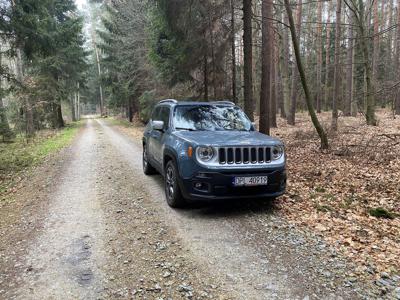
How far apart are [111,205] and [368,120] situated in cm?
1483

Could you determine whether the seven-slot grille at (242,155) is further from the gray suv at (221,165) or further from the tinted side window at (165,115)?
the tinted side window at (165,115)

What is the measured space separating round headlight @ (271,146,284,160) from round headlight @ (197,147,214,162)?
1.12 meters

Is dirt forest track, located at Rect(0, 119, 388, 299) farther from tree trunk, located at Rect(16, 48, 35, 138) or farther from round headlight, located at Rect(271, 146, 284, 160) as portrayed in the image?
tree trunk, located at Rect(16, 48, 35, 138)

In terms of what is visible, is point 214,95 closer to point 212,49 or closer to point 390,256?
point 212,49

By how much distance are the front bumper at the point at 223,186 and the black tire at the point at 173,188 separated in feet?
0.97

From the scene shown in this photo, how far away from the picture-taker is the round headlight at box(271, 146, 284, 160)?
6.01 metres

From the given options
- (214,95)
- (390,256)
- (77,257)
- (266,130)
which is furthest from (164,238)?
(214,95)

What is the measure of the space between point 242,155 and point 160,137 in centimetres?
256

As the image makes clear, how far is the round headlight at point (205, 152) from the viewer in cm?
569

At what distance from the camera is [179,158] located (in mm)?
5992

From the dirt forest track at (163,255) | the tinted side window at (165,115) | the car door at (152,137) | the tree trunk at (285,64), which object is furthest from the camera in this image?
the tree trunk at (285,64)

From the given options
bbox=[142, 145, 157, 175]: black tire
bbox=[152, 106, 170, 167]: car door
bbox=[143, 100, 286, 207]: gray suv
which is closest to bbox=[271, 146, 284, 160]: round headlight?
bbox=[143, 100, 286, 207]: gray suv

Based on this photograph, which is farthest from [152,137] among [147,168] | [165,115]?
[147,168]

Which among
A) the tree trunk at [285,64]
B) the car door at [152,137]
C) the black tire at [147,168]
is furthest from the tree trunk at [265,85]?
the tree trunk at [285,64]
